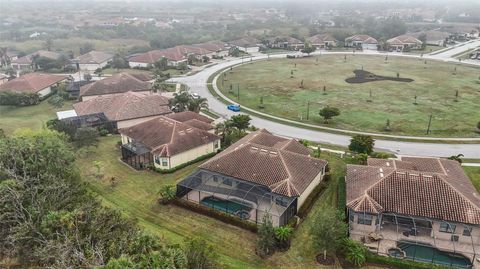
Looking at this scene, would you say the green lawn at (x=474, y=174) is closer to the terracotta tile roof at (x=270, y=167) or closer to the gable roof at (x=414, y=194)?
the gable roof at (x=414, y=194)

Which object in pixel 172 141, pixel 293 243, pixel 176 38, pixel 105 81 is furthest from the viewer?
pixel 176 38

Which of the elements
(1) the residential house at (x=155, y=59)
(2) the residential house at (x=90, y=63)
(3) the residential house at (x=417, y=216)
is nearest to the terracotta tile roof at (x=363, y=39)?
(1) the residential house at (x=155, y=59)

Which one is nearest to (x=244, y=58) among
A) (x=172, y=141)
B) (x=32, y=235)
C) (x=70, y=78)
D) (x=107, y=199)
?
(x=70, y=78)

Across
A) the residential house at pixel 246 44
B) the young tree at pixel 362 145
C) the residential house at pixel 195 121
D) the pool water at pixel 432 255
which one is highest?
the residential house at pixel 246 44

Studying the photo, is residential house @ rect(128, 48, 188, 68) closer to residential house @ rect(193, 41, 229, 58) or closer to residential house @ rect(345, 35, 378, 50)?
residential house @ rect(193, 41, 229, 58)

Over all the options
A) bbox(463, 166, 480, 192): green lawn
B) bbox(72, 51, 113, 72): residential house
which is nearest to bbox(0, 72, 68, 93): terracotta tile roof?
bbox(72, 51, 113, 72): residential house

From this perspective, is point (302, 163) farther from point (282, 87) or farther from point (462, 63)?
point (462, 63)
